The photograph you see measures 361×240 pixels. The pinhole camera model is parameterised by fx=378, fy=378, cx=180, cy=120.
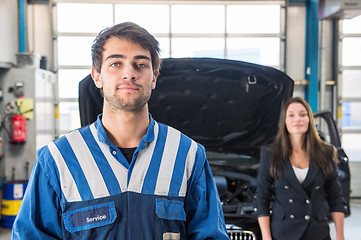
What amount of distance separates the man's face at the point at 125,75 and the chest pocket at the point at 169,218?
311mm

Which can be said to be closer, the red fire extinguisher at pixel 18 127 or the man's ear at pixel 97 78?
the man's ear at pixel 97 78

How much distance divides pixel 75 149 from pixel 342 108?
6.40 m

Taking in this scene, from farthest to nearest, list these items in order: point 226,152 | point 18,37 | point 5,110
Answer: point 18,37 < point 5,110 < point 226,152

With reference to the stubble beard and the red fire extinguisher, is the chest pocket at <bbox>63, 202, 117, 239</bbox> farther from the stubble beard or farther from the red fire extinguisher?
the red fire extinguisher

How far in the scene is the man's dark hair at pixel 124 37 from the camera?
1212mm

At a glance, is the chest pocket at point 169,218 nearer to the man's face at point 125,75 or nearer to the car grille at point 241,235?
the man's face at point 125,75

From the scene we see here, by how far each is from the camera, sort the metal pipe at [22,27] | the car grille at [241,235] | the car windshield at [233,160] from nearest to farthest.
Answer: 1. the car grille at [241,235]
2. the car windshield at [233,160]
3. the metal pipe at [22,27]

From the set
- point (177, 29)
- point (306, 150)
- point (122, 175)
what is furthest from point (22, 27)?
point (122, 175)

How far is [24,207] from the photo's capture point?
1135 millimetres

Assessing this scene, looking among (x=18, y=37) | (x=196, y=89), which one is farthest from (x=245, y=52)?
(x=196, y=89)

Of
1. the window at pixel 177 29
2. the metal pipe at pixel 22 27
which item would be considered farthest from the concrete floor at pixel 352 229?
the metal pipe at pixel 22 27

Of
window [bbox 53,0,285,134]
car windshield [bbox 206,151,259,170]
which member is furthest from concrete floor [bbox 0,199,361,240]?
window [bbox 53,0,285,134]

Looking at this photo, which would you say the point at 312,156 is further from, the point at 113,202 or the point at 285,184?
the point at 113,202

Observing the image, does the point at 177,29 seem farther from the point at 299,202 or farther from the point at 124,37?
the point at 124,37
